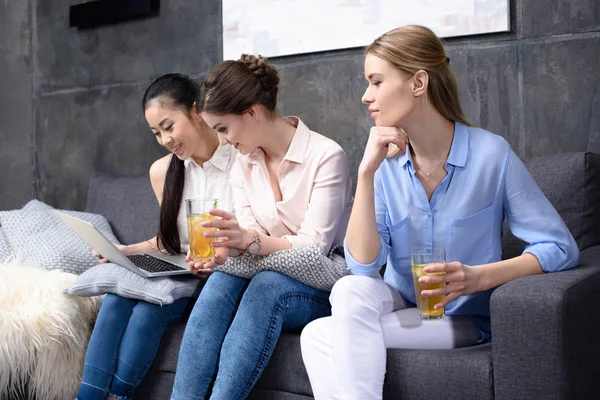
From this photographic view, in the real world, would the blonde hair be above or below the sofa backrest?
above

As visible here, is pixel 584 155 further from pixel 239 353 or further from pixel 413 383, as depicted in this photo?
pixel 239 353

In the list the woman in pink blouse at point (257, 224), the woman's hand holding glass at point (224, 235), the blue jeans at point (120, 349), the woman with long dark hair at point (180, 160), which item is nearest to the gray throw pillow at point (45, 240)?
the woman with long dark hair at point (180, 160)

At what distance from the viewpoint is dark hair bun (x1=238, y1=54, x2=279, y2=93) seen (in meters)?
2.41

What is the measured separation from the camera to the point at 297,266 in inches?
84.9

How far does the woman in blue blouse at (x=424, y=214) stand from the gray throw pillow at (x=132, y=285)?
584 millimetres

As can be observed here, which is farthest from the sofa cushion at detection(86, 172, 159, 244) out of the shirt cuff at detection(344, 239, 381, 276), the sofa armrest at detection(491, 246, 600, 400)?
the sofa armrest at detection(491, 246, 600, 400)

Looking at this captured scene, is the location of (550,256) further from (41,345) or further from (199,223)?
(41,345)

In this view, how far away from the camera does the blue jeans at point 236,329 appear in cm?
204

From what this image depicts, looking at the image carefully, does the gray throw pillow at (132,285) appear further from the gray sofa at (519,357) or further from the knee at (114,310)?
the gray sofa at (519,357)

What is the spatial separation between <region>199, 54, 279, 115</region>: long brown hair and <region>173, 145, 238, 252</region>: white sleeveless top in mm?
365

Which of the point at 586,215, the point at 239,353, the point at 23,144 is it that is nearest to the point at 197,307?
the point at 239,353

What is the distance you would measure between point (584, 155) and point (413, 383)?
95cm

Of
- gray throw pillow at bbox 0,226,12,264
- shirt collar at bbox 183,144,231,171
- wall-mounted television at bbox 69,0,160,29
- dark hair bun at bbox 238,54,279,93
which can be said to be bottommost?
gray throw pillow at bbox 0,226,12,264

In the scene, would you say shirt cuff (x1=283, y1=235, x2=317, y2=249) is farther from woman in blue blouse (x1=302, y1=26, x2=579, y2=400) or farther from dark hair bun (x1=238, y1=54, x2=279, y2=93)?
dark hair bun (x1=238, y1=54, x2=279, y2=93)
